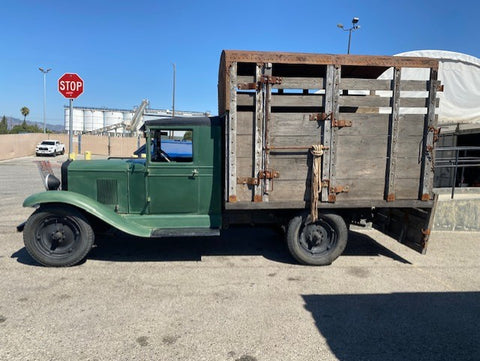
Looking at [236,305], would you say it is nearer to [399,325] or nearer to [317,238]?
[399,325]

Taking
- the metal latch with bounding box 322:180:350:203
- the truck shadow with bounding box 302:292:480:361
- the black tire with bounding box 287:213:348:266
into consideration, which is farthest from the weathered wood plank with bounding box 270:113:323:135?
the truck shadow with bounding box 302:292:480:361

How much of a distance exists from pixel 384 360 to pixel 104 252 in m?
4.31

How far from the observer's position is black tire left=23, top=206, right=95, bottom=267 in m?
4.88

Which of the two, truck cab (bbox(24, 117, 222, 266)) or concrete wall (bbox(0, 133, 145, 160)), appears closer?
truck cab (bbox(24, 117, 222, 266))

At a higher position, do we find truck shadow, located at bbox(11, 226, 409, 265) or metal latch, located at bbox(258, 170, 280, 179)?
metal latch, located at bbox(258, 170, 280, 179)

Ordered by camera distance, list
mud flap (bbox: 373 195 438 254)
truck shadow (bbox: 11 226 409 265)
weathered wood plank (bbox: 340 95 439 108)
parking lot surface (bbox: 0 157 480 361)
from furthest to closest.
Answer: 1. truck shadow (bbox: 11 226 409 265)
2. mud flap (bbox: 373 195 438 254)
3. weathered wood plank (bbox: 340 95 439 108)
4. parking lot surface (bbox: 0 157 480 361)

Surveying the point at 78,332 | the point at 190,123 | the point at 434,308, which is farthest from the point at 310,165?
the point at 78,332

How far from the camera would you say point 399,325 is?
11.7 feet

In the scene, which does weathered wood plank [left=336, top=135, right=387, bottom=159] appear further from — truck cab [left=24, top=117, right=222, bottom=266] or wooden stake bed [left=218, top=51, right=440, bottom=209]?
truck cab [left=24, top=117, right=222, bottom=266]

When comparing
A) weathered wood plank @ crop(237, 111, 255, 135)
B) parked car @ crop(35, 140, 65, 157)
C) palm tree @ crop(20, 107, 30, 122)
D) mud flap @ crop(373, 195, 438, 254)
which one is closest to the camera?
weathered wood plank @ crop(237, 111, 255, 135)

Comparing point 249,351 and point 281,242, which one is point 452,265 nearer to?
point 281,242

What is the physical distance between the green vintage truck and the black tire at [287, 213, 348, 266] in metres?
0.02

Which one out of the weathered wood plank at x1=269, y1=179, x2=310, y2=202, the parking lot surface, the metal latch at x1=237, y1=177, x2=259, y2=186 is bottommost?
the parking lot surface

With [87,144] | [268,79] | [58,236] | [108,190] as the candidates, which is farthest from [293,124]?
[87,144]
